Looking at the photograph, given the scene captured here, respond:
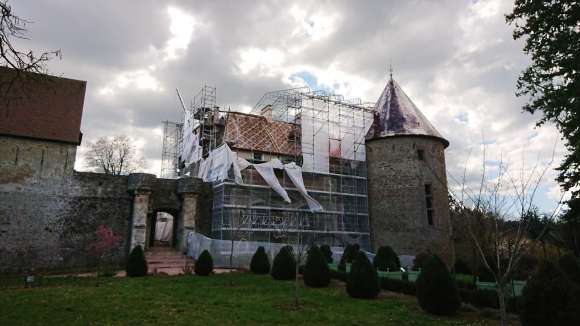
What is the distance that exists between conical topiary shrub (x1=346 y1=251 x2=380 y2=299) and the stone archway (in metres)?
11.1

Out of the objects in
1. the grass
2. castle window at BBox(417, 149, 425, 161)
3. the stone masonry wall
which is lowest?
the grass

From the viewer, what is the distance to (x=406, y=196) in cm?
2330

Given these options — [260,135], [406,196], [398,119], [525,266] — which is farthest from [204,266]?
[398,119]

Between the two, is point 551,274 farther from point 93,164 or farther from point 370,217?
point 93,164

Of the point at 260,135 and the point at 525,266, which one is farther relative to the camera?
the point at 260,135

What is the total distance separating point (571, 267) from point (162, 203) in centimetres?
1777

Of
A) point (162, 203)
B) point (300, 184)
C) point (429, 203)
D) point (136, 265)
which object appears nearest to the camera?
point (136, 265)

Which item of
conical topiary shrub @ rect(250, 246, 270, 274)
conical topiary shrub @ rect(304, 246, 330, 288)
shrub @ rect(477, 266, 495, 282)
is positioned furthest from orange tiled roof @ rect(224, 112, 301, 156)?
shrub @ rect(477, 266, 495, 282)

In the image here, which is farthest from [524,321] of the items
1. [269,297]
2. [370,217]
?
[370,217]

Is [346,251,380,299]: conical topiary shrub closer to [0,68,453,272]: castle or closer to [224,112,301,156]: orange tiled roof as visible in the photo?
[0,68,453,272]: castle

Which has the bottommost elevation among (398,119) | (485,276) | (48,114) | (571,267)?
(485,276)

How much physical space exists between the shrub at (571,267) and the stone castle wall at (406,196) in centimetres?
1079

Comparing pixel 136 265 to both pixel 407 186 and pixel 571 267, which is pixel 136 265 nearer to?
pixel 571 267

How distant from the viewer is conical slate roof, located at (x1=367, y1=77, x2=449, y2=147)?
24.5 metres
